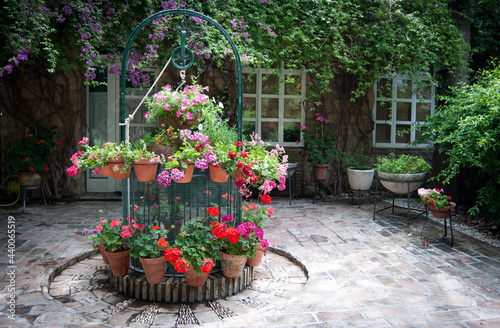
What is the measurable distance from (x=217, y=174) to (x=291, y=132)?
483 cm

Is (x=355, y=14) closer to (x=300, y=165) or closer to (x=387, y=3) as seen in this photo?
(x=387, y=3)

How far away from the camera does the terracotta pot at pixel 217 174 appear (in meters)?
3.24

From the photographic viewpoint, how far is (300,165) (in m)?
7.78

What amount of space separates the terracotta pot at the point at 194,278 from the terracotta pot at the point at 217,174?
2.46 ft

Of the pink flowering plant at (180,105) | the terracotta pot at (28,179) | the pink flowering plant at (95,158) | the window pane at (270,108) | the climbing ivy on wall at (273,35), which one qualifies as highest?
the climbing ivy on wall at (273,35)

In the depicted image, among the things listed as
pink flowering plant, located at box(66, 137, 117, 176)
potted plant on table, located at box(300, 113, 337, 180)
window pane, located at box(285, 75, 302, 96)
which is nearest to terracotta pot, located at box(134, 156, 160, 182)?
pink flowering plant, located at box(66, 137, 117, 176)

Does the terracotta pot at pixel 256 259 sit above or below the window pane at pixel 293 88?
below

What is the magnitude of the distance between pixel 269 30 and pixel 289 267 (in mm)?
3981

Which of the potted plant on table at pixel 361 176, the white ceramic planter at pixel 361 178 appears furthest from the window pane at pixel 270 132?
the white ceramic planter at pixel 361 178

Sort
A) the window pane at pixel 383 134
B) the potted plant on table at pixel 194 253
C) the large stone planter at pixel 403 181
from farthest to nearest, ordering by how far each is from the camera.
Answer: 1. the window pane at pixel 383 134
2. the large stone planter at pixel 403 181
3. the potted plant on table at pixel 194 253

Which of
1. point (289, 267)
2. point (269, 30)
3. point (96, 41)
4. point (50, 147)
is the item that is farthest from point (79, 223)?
point (269, 30)

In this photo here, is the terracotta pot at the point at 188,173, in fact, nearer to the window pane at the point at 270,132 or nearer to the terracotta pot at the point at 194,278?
the terracotta pot at the point at 194,278

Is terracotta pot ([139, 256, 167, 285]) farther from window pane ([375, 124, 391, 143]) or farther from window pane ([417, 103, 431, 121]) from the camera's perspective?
window pane ([417, 103, 431, 121])

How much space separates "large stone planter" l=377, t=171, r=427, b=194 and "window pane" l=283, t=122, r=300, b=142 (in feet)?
8.00
